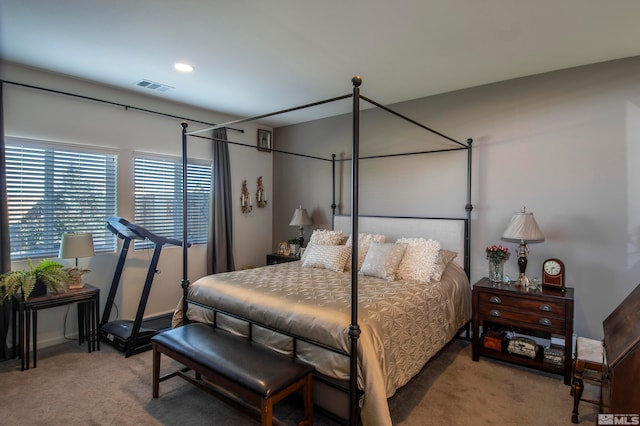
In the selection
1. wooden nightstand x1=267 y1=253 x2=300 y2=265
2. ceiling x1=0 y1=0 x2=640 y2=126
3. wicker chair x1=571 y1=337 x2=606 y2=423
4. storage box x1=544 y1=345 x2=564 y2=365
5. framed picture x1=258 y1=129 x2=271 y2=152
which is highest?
ceiling x1=0 y1=0 x2=640 y2=126

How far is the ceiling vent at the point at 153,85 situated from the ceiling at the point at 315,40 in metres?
0.07

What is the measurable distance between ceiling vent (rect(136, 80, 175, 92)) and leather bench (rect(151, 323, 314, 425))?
2.56 m

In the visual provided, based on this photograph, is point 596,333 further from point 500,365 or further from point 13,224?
point 13,224

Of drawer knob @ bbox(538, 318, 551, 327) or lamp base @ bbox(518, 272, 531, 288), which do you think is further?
lamp base @ bbox(518, 272, 531, 288)

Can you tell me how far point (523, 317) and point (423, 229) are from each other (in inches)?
50.7

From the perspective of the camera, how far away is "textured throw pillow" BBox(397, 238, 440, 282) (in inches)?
123

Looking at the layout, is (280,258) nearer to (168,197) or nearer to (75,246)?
(168,197)

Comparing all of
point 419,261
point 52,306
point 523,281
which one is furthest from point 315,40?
point 52,306

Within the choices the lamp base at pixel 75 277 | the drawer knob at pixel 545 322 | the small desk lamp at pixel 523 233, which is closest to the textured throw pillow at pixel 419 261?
the small desk lamp at pixel 523 233

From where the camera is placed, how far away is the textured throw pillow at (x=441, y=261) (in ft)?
10.3

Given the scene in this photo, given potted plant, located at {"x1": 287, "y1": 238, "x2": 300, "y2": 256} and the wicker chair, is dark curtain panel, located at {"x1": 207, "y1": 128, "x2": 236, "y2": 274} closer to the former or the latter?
potted plant, located at {"x1": 287, "y1": 238, "x2": 300, "y2": 256}

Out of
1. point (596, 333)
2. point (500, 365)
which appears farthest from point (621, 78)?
point (500, 365)

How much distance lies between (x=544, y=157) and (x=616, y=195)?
631 millimetres

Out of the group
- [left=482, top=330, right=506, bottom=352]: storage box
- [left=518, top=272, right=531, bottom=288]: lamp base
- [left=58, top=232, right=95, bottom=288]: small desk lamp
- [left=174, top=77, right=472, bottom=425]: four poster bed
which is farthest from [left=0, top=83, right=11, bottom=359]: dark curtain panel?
[left=518, top=272, right=531, bottom=288]: lamp base
